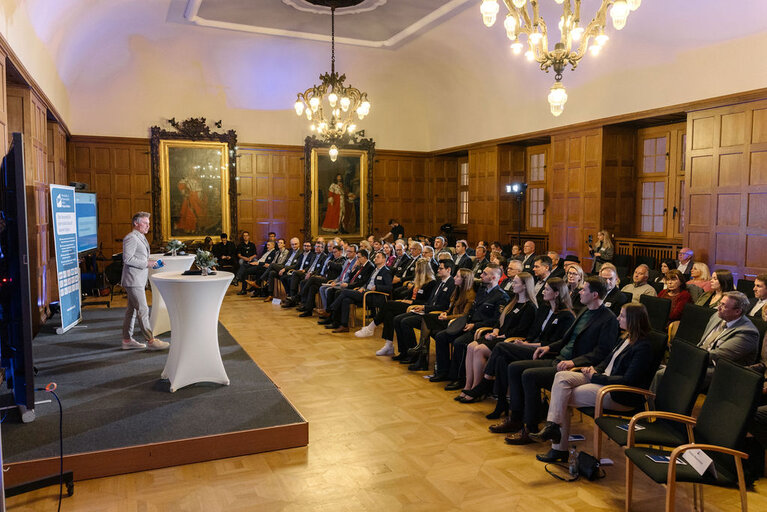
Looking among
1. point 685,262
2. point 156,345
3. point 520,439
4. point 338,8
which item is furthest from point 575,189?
point 156,345

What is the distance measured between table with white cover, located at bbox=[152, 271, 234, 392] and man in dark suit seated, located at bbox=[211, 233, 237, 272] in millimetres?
8445

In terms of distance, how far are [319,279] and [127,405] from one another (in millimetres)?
5394

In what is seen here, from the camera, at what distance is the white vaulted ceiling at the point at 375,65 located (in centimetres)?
834

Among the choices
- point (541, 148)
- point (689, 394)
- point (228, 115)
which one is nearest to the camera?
point (689, 394)

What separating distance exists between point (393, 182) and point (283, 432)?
12.3 meters

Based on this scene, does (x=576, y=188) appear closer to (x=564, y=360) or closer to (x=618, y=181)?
(x=618, y=181)

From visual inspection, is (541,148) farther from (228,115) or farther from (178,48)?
(178,48)

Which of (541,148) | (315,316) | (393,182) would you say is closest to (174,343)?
(315,316)

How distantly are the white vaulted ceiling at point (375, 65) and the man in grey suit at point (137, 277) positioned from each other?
103 inches

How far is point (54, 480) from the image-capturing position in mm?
3623

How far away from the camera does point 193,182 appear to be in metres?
13.9

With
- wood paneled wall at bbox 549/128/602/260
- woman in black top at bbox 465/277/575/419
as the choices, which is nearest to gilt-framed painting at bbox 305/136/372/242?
wood paneled wall at bbox 549/128/602/260

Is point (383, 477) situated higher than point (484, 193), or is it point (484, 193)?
point (484, 193)

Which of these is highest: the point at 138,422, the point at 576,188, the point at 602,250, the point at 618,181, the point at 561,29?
the point at 561,29
